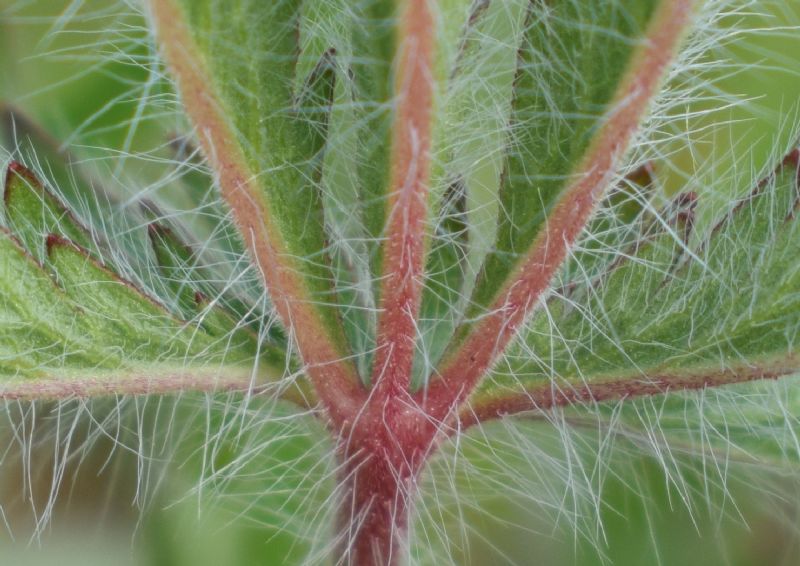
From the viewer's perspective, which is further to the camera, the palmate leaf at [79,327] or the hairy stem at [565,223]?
the palmate leaf at [79,327]

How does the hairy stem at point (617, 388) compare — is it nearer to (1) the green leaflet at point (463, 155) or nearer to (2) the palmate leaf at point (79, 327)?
(1) the green leaflet at point (463, 155)

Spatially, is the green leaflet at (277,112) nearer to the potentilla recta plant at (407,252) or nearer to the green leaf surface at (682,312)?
the potentilla recta plant at (407,252)

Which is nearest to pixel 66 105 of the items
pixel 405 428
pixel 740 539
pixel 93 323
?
pixel 93 323

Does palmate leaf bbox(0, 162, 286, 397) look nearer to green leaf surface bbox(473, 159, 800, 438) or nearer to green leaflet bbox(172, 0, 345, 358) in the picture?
green leaflet bbox(172, 0, 345, 358)

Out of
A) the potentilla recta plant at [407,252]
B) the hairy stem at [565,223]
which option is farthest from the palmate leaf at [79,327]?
the hairy stem at [565,223]

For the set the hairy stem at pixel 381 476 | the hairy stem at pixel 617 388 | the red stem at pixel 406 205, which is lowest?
the hairy stem at pixel 381 476

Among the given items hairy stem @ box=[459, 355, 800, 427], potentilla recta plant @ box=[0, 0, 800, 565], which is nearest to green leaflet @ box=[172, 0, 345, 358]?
potentilla recta plant @ box=[0, 0, 800, 565]

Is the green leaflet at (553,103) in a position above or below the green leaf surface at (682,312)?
above
